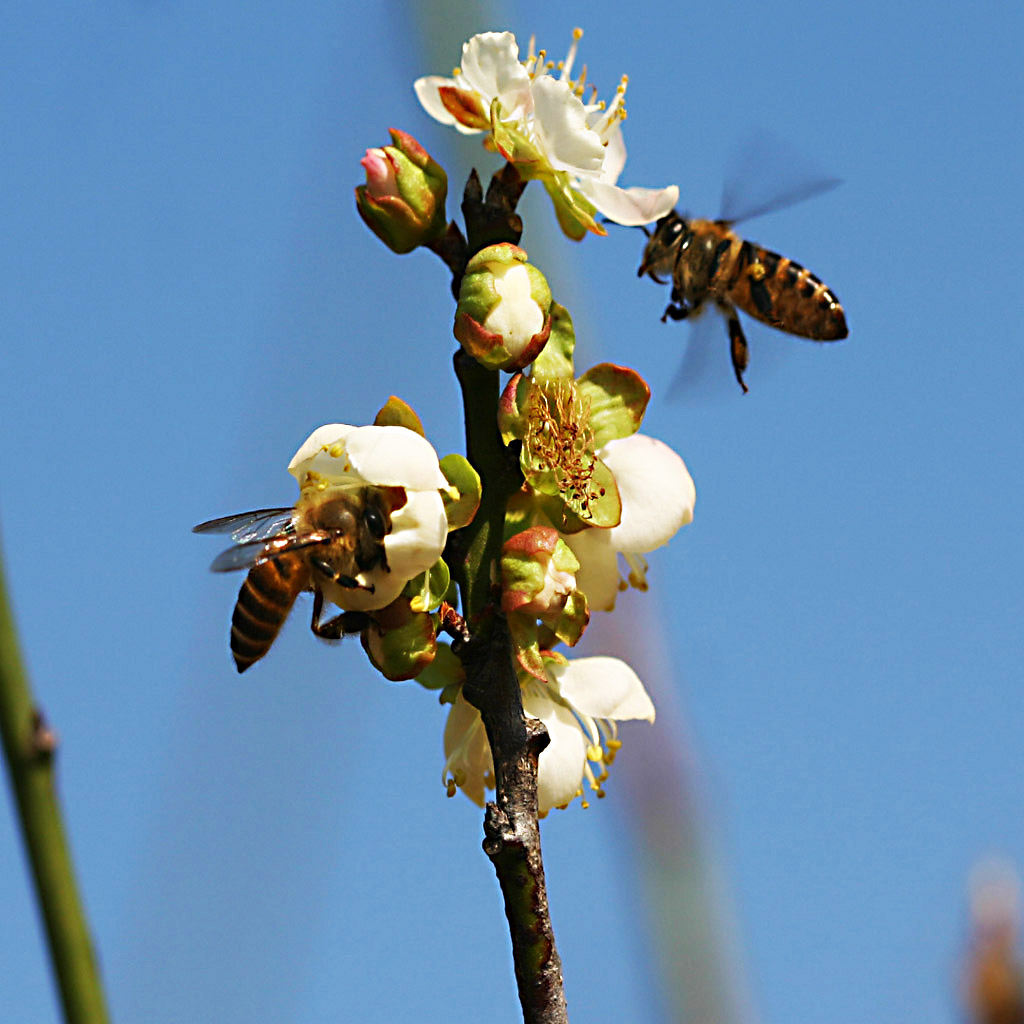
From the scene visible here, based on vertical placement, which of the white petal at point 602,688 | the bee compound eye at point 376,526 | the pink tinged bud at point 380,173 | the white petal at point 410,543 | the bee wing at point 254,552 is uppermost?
the pink tinged bud at point 380,173

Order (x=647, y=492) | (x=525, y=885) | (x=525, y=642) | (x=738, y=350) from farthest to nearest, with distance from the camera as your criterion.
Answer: (x=738, y=350) < (x=647, y=492) < (x=525, y=642) < (x=525, y=885)

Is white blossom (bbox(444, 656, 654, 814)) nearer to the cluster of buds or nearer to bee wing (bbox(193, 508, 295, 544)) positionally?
the cluster of buds

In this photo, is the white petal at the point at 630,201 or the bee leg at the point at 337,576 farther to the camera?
the white petal at the point at 630,201

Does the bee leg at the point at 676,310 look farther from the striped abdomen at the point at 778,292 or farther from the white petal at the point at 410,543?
the white petal at the point at 410,543

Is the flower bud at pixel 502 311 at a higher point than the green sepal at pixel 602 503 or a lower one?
higher

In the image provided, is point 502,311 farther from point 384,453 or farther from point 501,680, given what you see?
point 501,680

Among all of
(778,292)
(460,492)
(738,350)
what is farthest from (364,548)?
(778,292)

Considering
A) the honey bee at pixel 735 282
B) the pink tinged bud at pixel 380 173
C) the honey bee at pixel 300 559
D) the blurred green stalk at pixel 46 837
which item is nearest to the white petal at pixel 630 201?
the pink tinged bud at pixel 380 173
